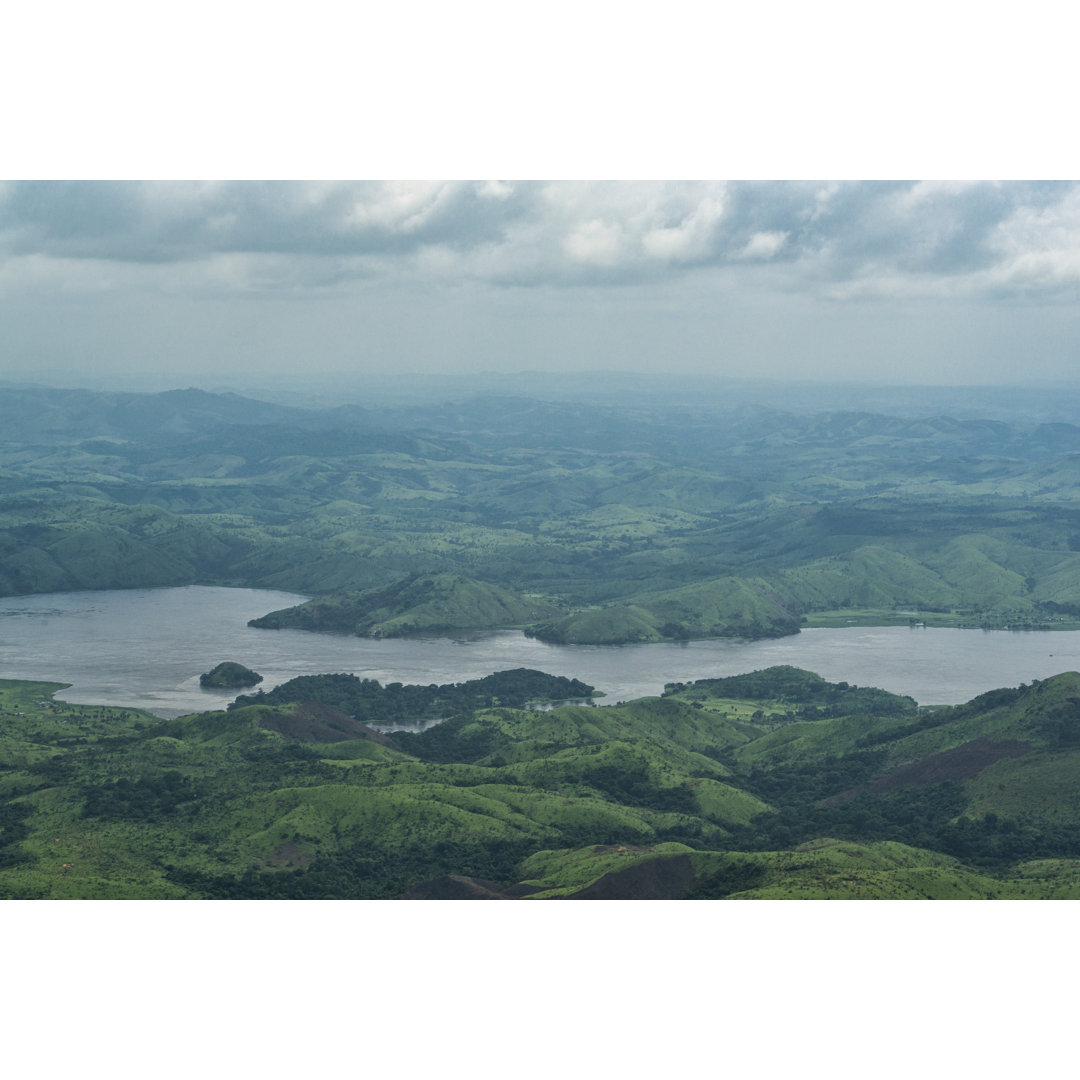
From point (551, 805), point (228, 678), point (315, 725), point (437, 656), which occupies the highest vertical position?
point (315, 725)

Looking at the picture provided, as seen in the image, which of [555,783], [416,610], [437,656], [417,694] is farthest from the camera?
[416,610]

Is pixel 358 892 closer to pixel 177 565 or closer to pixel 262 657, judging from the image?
pixel 262 657

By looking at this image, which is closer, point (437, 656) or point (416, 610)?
point (437, 656)

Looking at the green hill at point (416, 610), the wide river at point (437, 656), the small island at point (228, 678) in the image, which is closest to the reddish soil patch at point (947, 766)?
the wide river at point (437, 656)

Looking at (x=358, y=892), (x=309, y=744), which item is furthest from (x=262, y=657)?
(x=358, y=892)

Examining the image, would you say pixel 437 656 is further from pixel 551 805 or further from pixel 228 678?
pixel 551 805

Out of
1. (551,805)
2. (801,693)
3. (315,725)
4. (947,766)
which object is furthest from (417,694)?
(947,766)

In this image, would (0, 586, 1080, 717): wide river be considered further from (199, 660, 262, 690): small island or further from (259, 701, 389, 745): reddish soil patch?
(259, 701, 389, 745): reddish soil patch
